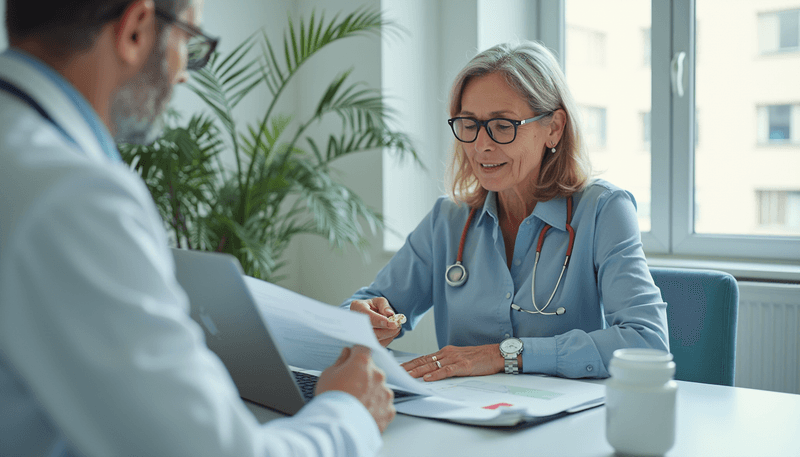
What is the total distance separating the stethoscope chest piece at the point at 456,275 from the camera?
165cm

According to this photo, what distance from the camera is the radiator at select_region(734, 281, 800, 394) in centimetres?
227

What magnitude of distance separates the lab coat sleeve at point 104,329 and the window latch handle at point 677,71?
268cm

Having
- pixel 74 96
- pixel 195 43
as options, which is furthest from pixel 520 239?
pixel 74 96

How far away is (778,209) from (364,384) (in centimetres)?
246

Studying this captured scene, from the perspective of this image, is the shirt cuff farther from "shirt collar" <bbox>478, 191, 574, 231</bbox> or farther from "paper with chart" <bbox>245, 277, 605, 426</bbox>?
"shirt collar" <bbox>478, 191, 574, 231</bbox>

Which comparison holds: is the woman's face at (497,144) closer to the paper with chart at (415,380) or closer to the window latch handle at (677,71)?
the paper with chart at (415,380)

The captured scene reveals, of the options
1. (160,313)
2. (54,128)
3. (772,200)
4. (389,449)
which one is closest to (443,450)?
(389,449)

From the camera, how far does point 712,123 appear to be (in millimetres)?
2768

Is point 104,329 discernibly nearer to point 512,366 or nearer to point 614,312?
point 512,366

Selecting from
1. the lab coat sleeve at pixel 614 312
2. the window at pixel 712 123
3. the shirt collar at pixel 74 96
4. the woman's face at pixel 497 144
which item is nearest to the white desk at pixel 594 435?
the lab coat sleeve at pixel 614 312

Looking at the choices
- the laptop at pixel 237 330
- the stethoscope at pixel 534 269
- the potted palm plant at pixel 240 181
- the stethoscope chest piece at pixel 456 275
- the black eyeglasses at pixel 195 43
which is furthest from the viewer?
the potted palm plant at pixel 240 181

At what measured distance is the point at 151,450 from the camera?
496 millimetres

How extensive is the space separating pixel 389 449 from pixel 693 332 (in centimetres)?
92

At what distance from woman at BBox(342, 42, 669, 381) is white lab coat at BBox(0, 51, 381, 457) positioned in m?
0.83
